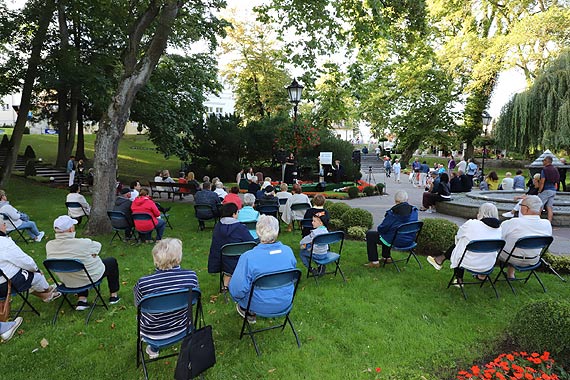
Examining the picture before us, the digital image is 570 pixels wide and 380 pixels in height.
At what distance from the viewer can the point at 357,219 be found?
9211 millimetres

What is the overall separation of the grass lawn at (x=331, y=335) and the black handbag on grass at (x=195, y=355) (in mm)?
411

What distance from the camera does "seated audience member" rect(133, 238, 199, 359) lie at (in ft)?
11.3

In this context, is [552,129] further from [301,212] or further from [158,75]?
[158,75]

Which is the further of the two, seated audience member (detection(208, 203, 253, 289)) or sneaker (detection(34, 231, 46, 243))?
sneaker (detection(34, 231, 46, 243))

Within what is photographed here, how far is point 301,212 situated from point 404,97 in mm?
31995

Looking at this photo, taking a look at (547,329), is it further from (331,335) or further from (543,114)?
(543,114)

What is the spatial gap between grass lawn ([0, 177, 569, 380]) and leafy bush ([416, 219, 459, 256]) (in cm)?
98

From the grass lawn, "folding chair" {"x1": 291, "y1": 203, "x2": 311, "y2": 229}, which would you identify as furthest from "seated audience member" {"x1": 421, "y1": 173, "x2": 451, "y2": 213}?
the grass lawn

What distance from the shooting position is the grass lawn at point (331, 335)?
359 cm

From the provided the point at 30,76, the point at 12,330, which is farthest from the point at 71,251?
the point at 30,76

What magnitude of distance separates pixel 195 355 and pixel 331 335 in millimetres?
1740

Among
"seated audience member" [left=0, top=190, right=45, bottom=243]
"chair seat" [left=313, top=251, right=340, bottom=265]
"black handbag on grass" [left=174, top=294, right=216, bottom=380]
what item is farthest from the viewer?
"seated audience member" [left=0, top=190, right=45, bottom=243]

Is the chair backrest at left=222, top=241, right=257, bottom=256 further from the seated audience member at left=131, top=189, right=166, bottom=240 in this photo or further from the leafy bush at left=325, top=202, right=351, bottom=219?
the leafy bush at left=325, top=202, right=351, bottom=219

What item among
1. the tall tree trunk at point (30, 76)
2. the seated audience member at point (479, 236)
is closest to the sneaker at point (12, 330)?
the seated audience member at point (479, 236)
